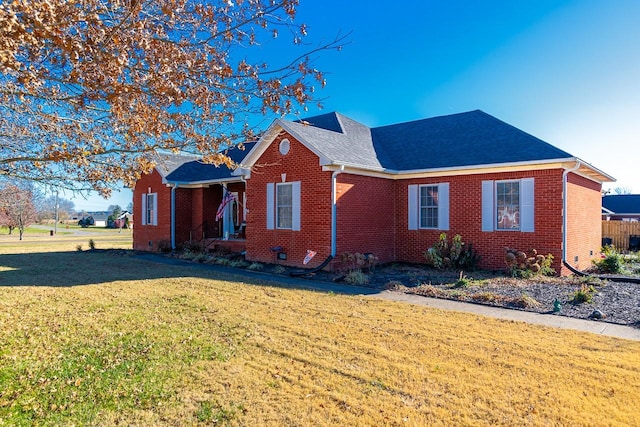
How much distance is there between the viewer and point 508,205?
12.7m

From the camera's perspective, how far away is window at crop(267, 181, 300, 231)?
44.8 feet

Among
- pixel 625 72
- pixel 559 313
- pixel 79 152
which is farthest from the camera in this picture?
pixel 625 72

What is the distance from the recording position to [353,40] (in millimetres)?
5004

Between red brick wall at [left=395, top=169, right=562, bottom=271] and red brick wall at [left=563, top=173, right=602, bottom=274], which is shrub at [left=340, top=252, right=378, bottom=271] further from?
red brick wall at [left=563, top=173, right=602, bottom=274]

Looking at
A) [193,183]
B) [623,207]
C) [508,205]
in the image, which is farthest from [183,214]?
[623,207]

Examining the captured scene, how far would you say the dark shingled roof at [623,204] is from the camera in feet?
127

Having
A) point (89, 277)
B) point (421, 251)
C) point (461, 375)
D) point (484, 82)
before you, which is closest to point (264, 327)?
point (461, 375)

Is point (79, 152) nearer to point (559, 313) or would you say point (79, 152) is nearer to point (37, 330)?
point (37, 330)

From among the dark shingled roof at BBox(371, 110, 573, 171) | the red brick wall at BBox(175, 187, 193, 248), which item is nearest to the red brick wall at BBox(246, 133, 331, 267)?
the dark shingled roof at BBox(371, 110, 573, 171)

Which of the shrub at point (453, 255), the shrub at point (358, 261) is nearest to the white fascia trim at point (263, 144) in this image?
the shrub at point (358, 261)

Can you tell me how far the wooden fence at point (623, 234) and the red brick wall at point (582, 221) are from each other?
6132 mm

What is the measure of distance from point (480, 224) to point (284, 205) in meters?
6.58

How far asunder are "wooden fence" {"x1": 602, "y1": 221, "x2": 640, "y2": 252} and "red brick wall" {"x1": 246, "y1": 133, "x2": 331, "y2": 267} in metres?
16.9

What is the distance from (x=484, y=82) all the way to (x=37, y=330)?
597 inches
